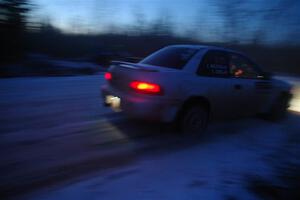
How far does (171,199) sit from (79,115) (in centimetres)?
384

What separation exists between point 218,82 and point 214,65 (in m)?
0.33

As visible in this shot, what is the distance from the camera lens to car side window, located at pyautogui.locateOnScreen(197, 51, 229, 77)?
5.75m

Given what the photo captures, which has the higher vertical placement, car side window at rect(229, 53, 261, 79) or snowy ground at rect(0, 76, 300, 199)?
car side window at rect(229, 53, 261, 79)

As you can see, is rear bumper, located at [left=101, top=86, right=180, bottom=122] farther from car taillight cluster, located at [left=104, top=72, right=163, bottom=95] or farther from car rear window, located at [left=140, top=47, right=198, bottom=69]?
car rear window, located at [left=140, top=47, right=198, bottom=69]

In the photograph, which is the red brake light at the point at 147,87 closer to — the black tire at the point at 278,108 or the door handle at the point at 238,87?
the door handle at the point at 238,87

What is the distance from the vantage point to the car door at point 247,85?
6.25m

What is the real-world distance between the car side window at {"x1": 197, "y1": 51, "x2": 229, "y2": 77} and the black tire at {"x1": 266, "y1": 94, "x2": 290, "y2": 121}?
2025mm

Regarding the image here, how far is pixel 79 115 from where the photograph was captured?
6.81 meters

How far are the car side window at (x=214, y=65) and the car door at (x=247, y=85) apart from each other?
17cm

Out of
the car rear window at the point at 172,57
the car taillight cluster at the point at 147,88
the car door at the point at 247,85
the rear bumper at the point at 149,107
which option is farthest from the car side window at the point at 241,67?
the car taillight cluster at the point at 147,88

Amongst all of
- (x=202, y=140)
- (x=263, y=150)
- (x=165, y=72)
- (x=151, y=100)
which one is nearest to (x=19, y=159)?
(x=151, y=100)

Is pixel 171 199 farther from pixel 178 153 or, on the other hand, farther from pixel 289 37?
pixel 289 37

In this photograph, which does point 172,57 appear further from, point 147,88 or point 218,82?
point 147,88

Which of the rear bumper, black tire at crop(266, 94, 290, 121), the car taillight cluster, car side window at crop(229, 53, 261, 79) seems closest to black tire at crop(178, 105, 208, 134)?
the rear bumper
